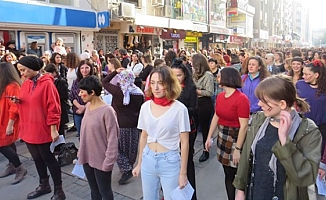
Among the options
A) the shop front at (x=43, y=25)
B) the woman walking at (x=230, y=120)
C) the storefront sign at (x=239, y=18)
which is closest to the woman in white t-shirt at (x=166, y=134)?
the woman walking at (x=230, y=120)

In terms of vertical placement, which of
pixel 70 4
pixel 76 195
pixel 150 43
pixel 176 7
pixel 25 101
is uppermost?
pixel 176 7

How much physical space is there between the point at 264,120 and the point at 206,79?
307 centimetres

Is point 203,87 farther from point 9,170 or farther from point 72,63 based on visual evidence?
point 9,170

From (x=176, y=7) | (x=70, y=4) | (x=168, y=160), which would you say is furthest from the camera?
(x=176, y=7)

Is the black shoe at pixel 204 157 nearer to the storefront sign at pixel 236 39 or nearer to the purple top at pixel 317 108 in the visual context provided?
the purple top at pixel 317 108

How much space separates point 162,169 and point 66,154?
3.08 metres

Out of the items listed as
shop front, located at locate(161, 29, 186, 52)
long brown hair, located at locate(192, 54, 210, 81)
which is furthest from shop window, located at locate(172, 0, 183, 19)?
long brown hair, located at locate(192, 54, 210, 81)

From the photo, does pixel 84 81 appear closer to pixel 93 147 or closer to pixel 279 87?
pixel 93 147

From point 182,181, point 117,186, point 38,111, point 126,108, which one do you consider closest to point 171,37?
point 126,108

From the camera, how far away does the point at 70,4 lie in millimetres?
12992

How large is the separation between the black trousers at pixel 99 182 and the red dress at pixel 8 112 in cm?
168

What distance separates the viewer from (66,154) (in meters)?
5.15

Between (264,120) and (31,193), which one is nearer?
(264,120)

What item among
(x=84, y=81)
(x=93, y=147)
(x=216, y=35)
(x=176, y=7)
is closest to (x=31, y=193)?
(x=93, y=147)
